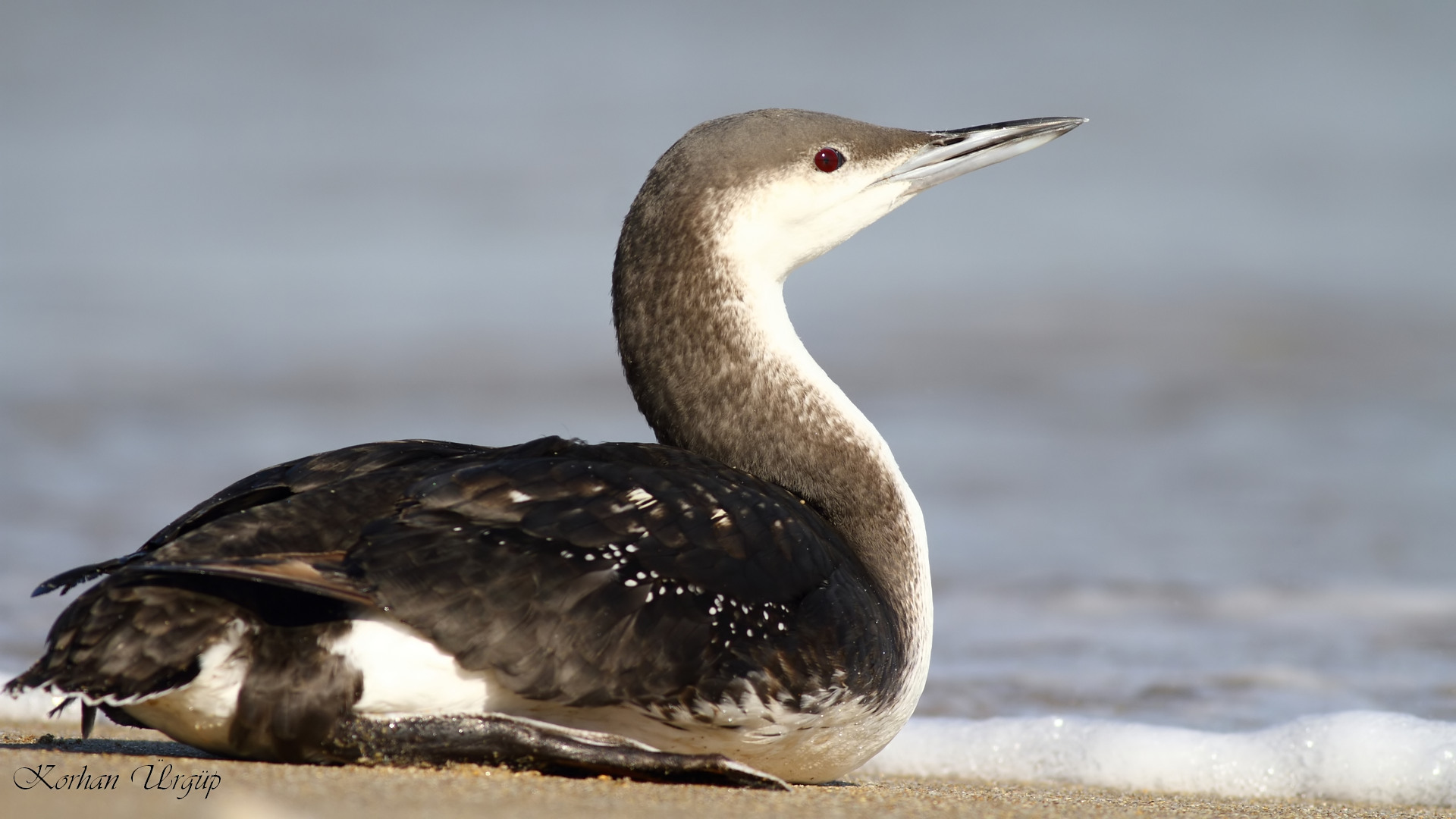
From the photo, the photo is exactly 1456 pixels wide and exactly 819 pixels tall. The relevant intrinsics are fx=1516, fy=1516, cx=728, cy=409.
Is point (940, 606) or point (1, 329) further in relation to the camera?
point (1, 329)

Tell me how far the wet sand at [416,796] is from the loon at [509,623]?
7 centimetres

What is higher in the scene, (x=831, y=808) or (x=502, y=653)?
(x=502, y=653)

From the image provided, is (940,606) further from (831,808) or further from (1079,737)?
(831,808)

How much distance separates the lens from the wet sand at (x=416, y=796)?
284 cm

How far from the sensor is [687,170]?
Answer: 14.3 ft

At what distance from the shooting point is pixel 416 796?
3.03 meters

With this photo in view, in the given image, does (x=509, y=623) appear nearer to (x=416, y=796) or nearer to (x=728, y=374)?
(x=416, y=796)

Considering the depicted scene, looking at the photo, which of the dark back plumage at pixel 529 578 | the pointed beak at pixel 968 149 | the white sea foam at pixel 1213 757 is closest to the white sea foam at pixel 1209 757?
the white sea foam at pixel 1213 757

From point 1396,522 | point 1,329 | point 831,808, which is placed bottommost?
point 831,808

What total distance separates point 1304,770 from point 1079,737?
69 centimetres

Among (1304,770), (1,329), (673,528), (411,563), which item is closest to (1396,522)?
(1304,770)

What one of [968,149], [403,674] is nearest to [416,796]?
[403,674]

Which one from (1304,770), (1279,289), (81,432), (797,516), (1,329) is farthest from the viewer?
(1279,289)

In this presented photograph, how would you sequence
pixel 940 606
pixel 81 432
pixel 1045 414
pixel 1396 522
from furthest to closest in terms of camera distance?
pixel 1045 414, pixel 81 432, pixel 1396 522, pixel 940 606
